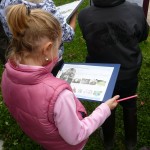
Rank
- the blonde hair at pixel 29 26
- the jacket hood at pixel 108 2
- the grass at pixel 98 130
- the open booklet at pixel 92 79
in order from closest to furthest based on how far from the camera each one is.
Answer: the blonde hair at pixel 29 26 → the open booklet at pixel 92 79 → the jacket hood at pixel 108 2 → the grass at pixel 98 130

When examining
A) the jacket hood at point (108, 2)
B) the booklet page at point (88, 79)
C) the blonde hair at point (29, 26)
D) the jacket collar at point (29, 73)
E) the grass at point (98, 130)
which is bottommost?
the grass at point (98, 130)

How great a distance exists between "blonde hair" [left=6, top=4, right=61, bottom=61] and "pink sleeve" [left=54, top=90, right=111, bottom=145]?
0.31m

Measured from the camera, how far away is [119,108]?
339 cm

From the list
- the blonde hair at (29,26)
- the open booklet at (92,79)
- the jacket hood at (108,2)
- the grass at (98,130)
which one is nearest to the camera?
the blonde hair at (29,26)

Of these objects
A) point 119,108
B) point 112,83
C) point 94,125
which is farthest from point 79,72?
point 119,108

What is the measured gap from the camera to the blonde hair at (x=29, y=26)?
143 cm

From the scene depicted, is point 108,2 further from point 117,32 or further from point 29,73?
point 29,73

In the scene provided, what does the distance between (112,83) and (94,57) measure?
0.50 meters

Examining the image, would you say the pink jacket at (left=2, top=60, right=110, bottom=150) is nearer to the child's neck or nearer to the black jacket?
the child's neck

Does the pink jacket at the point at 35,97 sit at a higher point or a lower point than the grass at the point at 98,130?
higher

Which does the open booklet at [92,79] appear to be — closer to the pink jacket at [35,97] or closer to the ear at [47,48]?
the pink jacket at [35,97]

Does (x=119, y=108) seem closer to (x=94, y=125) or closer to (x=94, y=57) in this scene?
(x=94, y=57)

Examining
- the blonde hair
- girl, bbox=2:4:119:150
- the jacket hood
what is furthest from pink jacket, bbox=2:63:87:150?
the jacket hood

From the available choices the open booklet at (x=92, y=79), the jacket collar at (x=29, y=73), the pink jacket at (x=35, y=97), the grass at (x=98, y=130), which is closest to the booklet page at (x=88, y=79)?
the open booklet at (x=92, y=79)
